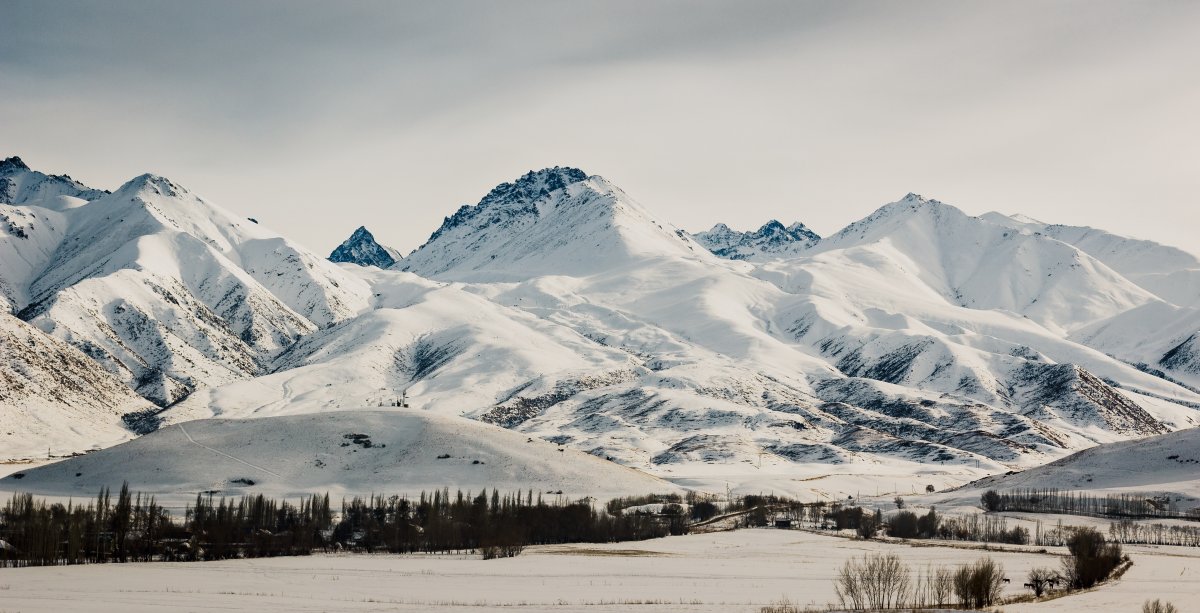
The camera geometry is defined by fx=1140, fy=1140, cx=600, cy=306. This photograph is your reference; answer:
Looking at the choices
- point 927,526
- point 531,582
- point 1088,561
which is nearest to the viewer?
point 1088,561

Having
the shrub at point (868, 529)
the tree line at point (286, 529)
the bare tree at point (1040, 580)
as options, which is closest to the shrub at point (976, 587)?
the bare tree at point (1040, 580)

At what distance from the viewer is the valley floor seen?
95.8 m

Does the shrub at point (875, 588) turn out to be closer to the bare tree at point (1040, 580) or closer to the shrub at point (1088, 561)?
the bare tree at point (1040, 580)

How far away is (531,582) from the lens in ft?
384

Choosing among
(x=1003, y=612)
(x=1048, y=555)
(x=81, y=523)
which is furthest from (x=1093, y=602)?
(x=81, y=523)

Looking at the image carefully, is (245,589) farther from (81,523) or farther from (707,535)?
(707,535)

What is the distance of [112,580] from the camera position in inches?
4429

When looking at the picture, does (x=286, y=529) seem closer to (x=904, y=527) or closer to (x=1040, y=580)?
(x=904, y=527)

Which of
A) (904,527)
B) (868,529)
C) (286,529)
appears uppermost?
(904,527)

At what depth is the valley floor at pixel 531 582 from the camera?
314 ft

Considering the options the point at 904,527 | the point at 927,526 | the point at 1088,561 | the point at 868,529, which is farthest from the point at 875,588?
the point at 927,526

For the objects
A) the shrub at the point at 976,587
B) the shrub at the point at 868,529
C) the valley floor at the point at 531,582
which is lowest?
the valley floor at the point at 531,582

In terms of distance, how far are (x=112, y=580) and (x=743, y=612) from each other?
63456mm

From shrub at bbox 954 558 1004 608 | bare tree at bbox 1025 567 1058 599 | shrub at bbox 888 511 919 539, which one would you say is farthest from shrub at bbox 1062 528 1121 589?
shrub at bbox 888 511 919 539
